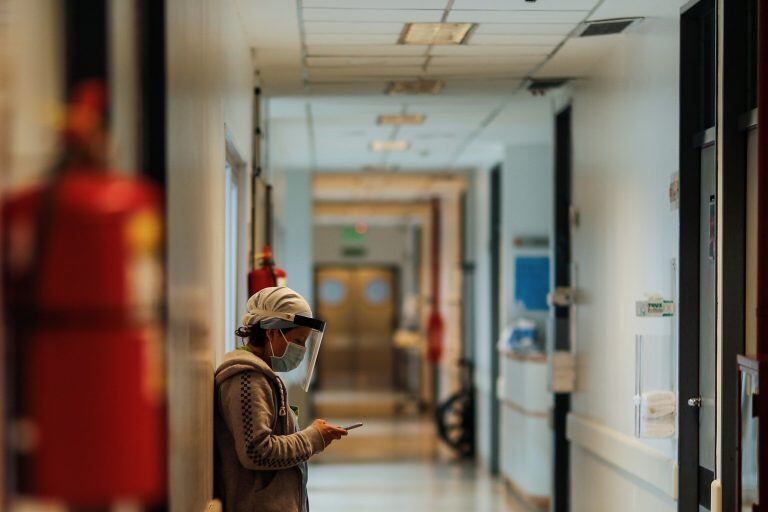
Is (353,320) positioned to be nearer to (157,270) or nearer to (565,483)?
(565,483)

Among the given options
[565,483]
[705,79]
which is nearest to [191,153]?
[705,79]

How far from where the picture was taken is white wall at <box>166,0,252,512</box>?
2762mm

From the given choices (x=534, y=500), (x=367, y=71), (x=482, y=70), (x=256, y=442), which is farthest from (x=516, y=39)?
(x=534, y=500)

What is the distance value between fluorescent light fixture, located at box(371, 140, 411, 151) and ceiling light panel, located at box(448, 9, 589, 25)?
185 inches

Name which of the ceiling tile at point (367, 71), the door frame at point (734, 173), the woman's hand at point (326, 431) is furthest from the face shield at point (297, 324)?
the ceiling tile at point (367, 71)

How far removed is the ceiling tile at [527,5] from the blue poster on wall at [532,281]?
5054mm

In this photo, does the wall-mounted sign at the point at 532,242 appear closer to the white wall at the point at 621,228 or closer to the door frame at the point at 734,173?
the white wall at the point at 621,228

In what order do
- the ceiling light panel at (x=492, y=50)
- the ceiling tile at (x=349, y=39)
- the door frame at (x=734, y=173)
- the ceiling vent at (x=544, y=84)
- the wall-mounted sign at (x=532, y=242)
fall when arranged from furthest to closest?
the wall-mounted sign at (x=532, y=242)
the ceiling vent at (x=544, y=84)
the ceiling light panel at (x=492, y=50)
the ceiling tile at (x=349, y=39)
the door frame at (x=734, y=173)

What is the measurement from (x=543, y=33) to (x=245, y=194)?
1944 mm

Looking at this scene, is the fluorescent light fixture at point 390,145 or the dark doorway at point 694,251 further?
the fluorescent light fixture at point 390,145

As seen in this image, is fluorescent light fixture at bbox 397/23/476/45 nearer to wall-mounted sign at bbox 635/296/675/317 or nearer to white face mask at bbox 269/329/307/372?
wall-mounted sign at bbox 635/296/675/317

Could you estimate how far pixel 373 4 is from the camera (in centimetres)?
494

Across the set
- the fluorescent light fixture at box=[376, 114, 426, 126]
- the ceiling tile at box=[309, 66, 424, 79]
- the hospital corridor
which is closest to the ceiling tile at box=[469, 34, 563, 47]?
the hospital corridor

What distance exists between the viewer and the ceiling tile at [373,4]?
4.89 meters
